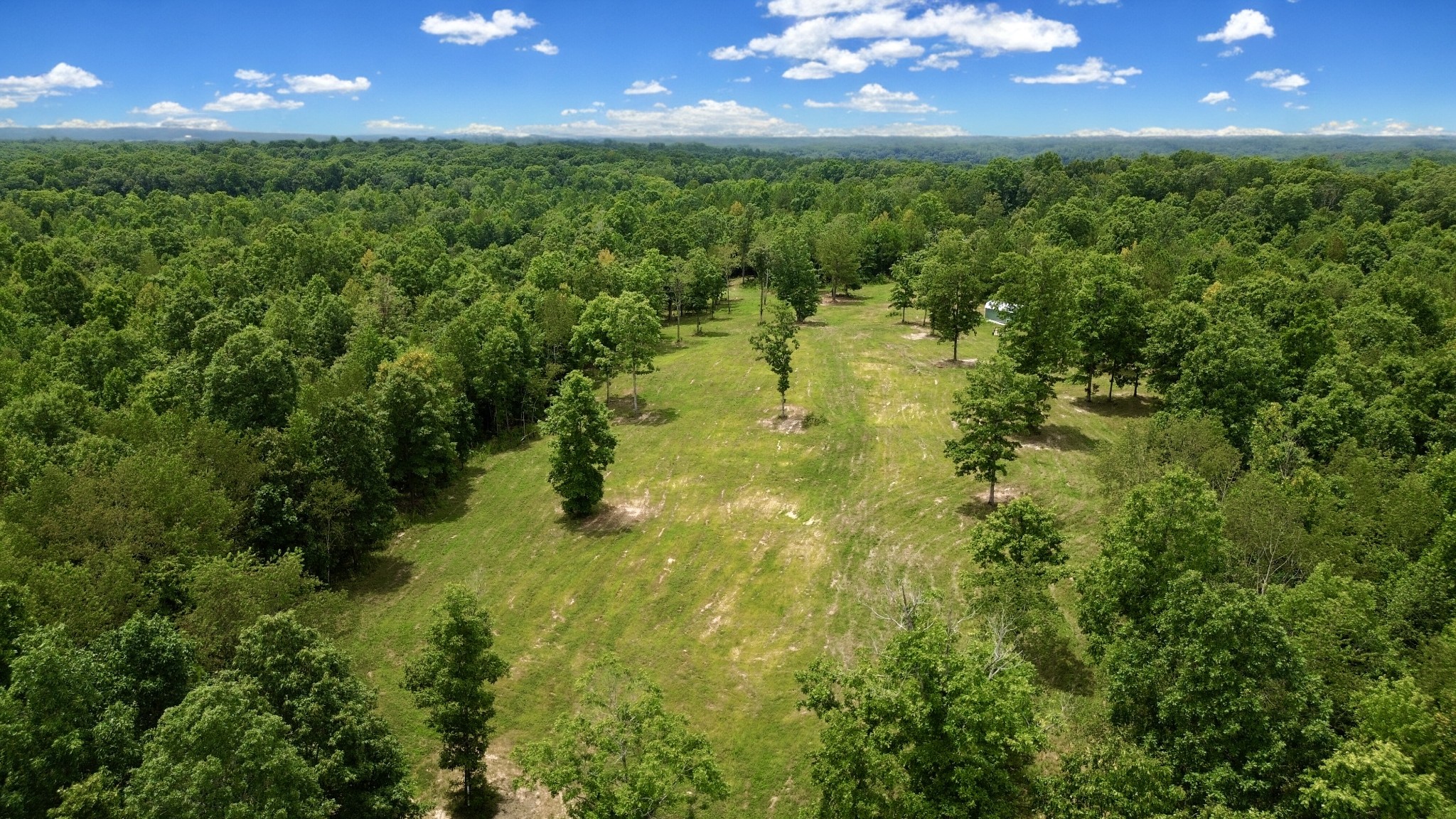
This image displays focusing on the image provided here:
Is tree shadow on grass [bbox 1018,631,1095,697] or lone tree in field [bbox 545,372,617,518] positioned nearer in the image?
tree shadow on grass [bbox 1018,631,1095,697]

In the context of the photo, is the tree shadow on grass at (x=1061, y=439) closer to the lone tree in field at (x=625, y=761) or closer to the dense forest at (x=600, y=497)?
the dense forest at (x=600, y=497)

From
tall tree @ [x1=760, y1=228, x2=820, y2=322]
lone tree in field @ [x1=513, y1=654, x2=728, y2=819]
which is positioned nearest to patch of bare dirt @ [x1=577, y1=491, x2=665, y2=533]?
lone tree in field @ [x1=513, y1=654, x2=728, y2=819]

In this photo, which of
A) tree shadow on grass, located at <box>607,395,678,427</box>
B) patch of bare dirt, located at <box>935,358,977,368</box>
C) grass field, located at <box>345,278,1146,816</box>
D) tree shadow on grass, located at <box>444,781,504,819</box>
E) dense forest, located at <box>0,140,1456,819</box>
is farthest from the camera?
patch of bare dirt, located at <box>935,358,977,368</box>

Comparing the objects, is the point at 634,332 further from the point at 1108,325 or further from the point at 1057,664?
the point at 1057,664

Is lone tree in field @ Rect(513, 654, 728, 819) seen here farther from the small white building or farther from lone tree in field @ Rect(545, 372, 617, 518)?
the small white building

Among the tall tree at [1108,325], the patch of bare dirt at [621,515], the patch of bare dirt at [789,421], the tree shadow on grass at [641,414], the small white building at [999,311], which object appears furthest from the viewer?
the tree shadow on grass at [641,414]

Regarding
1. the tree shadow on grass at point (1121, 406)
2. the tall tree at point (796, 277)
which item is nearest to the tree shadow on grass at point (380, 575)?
the tree shadow on grass at point (1121, 406)

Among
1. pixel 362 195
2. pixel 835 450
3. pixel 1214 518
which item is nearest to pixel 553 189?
pixel 362 195

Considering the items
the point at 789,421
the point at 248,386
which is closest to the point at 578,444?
the point at 248,386
